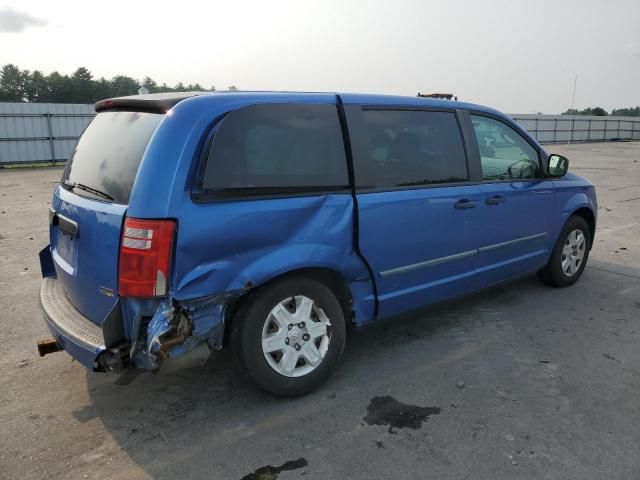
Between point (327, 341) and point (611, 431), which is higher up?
point (327, 341)

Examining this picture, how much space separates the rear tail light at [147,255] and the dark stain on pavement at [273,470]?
986mm

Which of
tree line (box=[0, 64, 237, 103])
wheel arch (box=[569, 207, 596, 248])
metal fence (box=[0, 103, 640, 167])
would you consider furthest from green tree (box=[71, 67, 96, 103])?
wheel arch (box=[569, 207, 596, 248])

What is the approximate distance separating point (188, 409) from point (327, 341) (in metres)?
A: 0.92

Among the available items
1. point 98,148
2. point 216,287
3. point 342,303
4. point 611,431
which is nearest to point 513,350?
point 611,431

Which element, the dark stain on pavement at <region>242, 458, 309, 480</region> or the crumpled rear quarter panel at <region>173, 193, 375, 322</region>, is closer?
the dark stain on pavement at <region>242, 458, 309, 480</region>

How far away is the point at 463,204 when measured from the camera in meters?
3.92

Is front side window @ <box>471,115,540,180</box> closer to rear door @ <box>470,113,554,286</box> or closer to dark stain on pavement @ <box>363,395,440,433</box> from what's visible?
rear door @ <box>470,113,554,286</box>

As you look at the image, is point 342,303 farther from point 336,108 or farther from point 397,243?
point 336,108

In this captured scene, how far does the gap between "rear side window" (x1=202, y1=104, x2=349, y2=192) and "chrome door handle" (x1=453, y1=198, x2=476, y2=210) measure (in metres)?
1.02

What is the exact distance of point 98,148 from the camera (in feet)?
10.5

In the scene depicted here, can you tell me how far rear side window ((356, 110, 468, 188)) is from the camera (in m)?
3.44

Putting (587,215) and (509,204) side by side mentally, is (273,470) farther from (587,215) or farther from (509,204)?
(587,215)

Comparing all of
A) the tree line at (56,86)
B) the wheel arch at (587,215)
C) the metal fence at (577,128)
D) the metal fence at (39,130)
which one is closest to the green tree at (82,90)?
the tree line at (56,86)

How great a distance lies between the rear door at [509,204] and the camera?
420cm
